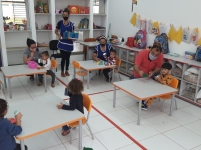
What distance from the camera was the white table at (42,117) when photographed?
202 cm

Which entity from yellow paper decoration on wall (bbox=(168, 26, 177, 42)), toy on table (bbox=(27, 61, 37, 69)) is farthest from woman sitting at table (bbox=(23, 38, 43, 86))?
yellow paper decoration on wall (bbox=(168, 26, 177, 42))

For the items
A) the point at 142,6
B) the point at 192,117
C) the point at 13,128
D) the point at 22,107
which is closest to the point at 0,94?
the point at 22,107

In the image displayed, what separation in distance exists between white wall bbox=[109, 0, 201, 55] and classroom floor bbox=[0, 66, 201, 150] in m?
1.67

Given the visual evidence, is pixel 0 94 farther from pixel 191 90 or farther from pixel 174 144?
pixel 191 90

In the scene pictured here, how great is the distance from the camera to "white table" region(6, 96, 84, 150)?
2.02 metres

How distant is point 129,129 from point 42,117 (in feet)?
4.76

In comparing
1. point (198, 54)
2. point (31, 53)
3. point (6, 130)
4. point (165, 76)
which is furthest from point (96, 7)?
point (6, 130)

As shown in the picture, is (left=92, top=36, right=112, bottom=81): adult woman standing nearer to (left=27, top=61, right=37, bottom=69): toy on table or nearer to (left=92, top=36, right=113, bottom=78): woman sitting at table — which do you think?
(left=92, top=36, right=113, bottom=78): woman sitting at table

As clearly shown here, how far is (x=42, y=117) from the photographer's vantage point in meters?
2.26

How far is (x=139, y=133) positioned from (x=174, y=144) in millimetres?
501

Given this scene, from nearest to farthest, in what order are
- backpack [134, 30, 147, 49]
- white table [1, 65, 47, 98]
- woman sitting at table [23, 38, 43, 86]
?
1. white table [1, 65, 47, 98]
2. woman sitting at table [23, 38, 43, 86]
3. backpack [134, 30, 147, 49]

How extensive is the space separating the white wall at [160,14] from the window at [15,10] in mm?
2816

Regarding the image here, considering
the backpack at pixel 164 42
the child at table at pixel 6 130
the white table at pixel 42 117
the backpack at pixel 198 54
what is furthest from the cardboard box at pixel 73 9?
the child at table at pixel 6 130

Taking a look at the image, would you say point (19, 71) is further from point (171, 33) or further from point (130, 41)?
point (171, 33)
